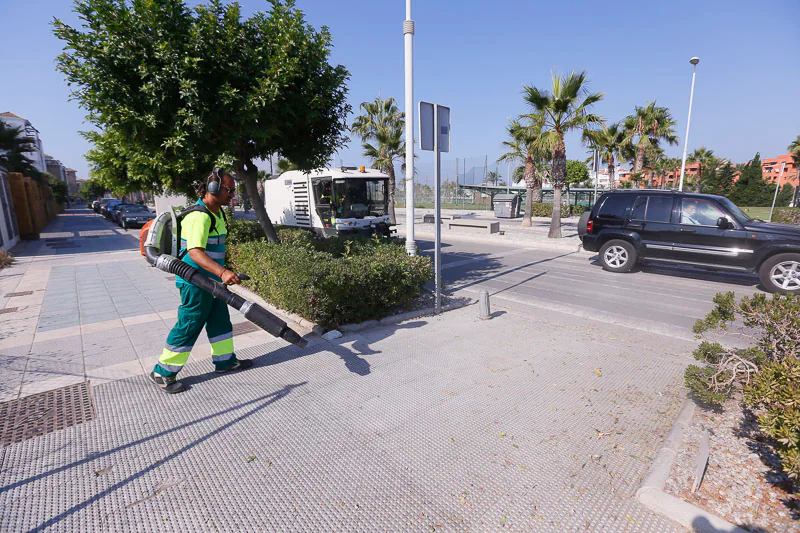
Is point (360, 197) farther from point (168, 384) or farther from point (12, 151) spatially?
point (12, 151)

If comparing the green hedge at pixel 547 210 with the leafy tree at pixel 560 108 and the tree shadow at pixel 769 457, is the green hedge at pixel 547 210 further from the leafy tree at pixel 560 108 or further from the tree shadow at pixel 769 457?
the tree shadow at pixel 769 457

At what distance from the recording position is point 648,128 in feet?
70.7

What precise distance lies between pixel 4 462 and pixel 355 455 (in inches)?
93.2

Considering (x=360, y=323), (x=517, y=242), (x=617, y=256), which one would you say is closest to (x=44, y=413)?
(x=360, y=323)

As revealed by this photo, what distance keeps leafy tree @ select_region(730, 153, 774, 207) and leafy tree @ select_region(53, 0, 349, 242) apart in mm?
57114

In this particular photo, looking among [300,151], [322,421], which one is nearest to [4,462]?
[322,421]

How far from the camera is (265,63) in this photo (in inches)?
237

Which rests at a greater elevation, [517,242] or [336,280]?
[336,280]

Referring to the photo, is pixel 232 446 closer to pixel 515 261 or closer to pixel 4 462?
pixel 4 462

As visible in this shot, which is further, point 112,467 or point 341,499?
point 112,467

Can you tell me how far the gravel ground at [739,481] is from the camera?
7.00ft

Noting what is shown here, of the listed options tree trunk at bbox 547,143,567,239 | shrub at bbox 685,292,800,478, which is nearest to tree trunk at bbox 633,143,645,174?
tree trunk at bbox 547,143,567,239

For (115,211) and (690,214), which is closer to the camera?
(690,214)

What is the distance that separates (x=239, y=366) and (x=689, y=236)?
8.87 meters
